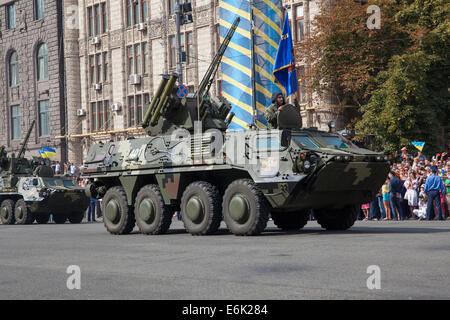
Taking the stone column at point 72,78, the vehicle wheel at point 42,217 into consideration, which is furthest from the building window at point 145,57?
the vehicle wheel at point 42,217

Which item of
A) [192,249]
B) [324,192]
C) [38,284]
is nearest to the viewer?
[38,284]

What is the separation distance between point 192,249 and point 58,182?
16786 mm

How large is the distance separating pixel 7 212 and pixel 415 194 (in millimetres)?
14273

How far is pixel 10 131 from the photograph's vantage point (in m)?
56.3

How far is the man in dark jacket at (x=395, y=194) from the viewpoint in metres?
23.2

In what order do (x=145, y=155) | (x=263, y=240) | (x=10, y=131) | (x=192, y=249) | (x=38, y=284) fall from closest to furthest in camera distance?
(x=38, y=284) < (x=192, y=249) < (x=263, y=240) < (x=145, y=155) < (x=10, y=131)

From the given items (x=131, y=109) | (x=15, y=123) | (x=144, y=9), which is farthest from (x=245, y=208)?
(x=15, y=123)

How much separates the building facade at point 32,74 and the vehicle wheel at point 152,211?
35121mm

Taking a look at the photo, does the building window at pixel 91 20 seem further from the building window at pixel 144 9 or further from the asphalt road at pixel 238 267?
the asphalt road at pixel 238 267

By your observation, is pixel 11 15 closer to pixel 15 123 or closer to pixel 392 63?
pixel 15 123

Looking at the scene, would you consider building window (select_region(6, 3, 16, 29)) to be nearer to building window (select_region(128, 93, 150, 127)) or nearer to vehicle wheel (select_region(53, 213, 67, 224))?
building window (select_region(128, 93, 150, 127))

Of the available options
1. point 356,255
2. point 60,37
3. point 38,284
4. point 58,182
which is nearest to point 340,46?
point 58,182

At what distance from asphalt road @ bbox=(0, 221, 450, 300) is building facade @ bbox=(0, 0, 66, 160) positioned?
37.9 m
